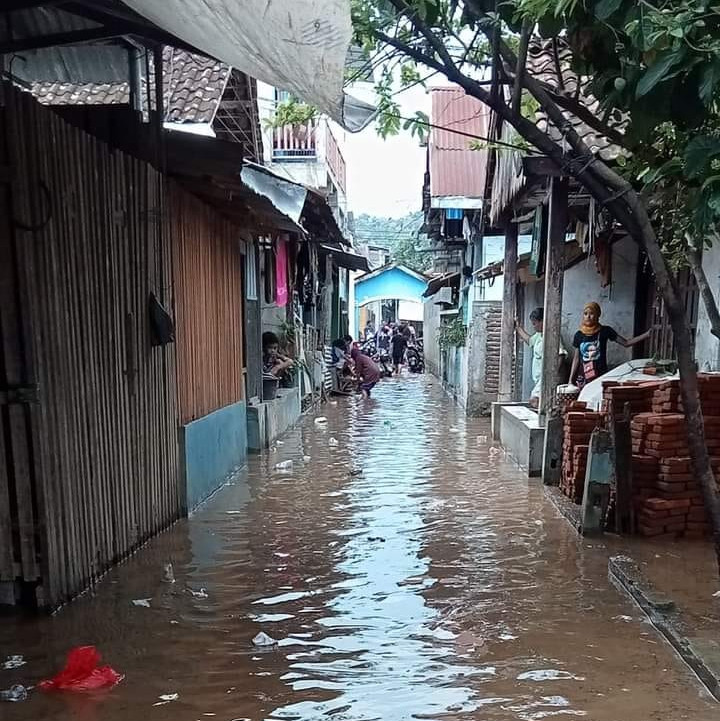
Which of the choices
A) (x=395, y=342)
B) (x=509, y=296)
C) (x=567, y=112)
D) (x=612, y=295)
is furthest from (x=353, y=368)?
(x=567, y=112)

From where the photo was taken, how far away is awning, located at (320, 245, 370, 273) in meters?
16.9

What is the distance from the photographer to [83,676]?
365cm

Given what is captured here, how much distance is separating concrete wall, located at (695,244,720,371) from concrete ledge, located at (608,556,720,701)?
264cm

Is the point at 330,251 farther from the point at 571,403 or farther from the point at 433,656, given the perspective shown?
the point at 433,656

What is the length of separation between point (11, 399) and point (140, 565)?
6.04 ft

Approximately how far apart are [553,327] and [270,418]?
15.0 ft

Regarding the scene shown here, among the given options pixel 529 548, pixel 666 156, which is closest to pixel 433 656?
pixel 529 548

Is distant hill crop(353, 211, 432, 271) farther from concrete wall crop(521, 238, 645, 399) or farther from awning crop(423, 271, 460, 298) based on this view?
concrete wall crop(521, 238, 645, 399)

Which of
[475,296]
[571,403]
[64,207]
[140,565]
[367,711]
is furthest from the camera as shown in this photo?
[475,296]

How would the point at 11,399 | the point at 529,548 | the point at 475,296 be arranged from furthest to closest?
the point at 475,296 → the point at 529,548 → the point at 11,399

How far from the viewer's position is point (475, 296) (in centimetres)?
1678

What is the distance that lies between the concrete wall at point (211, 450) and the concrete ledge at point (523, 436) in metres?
3.72

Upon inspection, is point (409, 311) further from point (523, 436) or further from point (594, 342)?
point (523, 436)

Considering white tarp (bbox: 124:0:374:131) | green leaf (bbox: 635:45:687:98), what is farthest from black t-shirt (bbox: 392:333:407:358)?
green leaf (bbox: 635:45:687:98)
